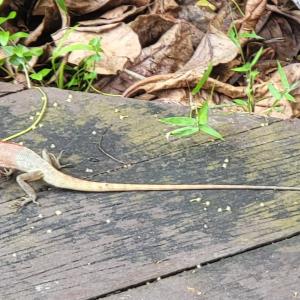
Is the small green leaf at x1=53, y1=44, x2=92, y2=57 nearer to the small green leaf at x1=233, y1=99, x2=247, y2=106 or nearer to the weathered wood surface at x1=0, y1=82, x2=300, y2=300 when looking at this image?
the weathered wood surface at x1=0, y1=82, x2=300, y2=300

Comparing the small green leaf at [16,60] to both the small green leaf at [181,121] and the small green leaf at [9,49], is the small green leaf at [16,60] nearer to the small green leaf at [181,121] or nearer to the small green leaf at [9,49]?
the small green leaf at [9,49]

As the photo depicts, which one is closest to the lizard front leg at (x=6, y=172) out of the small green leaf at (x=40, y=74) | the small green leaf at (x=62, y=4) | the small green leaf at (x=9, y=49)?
the small green leaf at (x=40, y=74)

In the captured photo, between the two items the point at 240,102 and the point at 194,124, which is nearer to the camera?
the point at 194,124

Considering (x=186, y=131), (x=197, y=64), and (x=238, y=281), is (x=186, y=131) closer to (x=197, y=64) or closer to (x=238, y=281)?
(x=238, y=281)

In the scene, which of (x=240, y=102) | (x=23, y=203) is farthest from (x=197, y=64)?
(x=23, y=203)

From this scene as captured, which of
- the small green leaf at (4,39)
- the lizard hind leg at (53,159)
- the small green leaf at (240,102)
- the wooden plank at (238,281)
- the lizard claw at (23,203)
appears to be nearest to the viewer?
the wooden plank at (238,281)

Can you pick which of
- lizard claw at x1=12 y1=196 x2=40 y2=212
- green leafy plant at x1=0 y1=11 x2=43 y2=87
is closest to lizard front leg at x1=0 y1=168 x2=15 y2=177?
lizard claw at x1=12 y1=196 x2=40 y2=212

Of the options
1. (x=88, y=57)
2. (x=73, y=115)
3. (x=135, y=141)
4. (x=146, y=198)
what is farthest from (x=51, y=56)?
(x=146, y=198)
